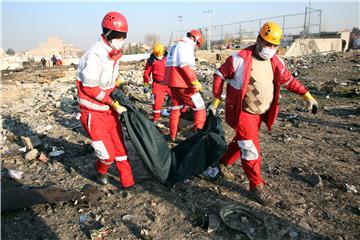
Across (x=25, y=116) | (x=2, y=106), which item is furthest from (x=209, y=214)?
(x=2, y=106)

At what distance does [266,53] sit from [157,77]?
3.43m

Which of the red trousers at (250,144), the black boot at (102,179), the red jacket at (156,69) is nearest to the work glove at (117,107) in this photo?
the black boot at (102,179)

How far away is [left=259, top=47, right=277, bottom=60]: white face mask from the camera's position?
3194 millimetres

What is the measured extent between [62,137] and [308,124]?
480 cm

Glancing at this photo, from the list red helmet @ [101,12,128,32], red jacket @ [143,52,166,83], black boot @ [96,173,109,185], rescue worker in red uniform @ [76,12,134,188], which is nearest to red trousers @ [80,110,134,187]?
rescue worker in red uniform @ [76,12,134,188]

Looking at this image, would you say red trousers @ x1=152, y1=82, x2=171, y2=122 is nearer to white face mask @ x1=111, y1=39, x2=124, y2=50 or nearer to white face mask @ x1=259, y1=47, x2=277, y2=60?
white face mask @ x1=111, y1=39, x2=124, y2=50

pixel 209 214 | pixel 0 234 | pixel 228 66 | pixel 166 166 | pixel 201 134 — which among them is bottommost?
pixel 0 234

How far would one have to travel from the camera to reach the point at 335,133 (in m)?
5.49

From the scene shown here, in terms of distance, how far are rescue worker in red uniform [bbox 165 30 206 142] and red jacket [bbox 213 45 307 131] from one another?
1180 millimetres

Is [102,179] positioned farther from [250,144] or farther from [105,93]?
[250,144]

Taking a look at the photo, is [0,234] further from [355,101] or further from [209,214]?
[355,101]

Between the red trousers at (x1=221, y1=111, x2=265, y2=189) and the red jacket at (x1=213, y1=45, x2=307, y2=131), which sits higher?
the red jacket at (x1=213, y1=45, x2=307, y2=131)

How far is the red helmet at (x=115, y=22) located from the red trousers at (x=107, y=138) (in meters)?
0.96

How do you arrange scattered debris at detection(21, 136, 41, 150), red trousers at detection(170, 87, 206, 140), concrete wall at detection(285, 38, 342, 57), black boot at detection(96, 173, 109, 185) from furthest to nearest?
concrete wall at detection(285, 38, 342, 57) < scattered debris at detection(21, 136, 41, 150) < red trousers at detection(170, 87, 206, 140) < black boot at detection(96, 173, 109, 185)
